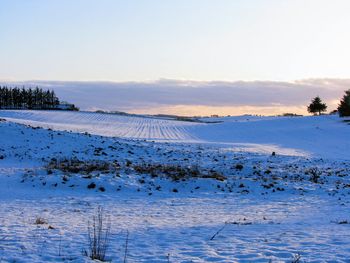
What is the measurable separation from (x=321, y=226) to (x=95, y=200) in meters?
8.77

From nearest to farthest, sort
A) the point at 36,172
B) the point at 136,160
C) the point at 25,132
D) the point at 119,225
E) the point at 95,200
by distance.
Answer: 1. the point at 119,225
2. the point at 95,200
3. the point at 36,172
4. the point at 136,160
5. the point at 25,132

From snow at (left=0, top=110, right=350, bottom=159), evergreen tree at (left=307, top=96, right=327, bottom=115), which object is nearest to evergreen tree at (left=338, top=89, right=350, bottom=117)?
snow at (left=0, top=110, right=350, bottom=159)

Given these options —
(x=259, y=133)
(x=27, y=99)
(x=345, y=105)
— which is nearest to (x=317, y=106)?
(x=345, y=105)

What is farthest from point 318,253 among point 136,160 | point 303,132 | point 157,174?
point 303,132

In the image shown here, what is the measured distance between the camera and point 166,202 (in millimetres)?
19094

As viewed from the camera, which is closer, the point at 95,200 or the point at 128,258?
the point at 128,258

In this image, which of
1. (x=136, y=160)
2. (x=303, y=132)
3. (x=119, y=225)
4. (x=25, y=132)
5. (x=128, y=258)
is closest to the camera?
(x=128, y=258)

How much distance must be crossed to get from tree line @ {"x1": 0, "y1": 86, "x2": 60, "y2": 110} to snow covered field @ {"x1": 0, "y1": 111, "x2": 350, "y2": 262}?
118 metres

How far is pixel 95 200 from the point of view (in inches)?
740

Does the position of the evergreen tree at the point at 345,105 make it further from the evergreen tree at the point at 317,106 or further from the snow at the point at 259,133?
the evergreen tree at the point at 317,106

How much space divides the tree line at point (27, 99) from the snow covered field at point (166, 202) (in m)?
118

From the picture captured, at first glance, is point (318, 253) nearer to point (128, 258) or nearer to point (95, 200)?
point (128, 258)

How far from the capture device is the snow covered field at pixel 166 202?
1072 centimetres

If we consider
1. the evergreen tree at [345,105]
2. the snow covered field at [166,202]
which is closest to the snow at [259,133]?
the evergreen tree at [345,105]
